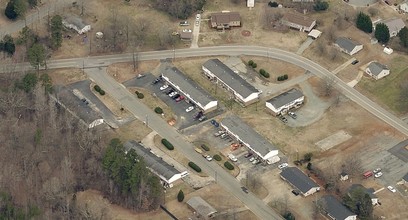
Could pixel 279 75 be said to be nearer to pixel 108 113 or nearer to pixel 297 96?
pixel 297 96

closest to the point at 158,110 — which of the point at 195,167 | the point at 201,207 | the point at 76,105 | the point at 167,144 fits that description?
the point at 167,144

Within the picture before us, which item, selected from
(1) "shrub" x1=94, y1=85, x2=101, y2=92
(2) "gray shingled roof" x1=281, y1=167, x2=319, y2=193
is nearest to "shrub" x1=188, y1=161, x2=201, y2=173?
(2) "gray shingled roof" x1=281, y1=167, x2=319, y2=193

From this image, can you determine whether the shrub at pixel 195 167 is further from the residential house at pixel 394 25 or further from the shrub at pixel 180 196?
the residential house at pixel 394 25

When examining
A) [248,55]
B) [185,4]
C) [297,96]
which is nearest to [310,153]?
[297,96]

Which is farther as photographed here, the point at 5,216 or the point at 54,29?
the point at 54,29

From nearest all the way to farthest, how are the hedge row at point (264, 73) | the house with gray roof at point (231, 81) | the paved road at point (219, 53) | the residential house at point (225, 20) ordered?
the house with gray roof at point (231, 81) → the paved road at point (219, 53) → the hedge row at point (264, 73) → the residential house at point (225, 20)

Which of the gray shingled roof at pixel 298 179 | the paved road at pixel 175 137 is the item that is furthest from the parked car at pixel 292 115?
the paved road at pixel 175 137

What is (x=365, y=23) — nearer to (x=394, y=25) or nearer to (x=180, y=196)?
(x=394, y=25)
